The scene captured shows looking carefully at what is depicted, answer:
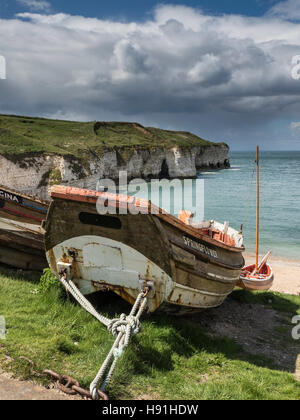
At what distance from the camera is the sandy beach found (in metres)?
16.4

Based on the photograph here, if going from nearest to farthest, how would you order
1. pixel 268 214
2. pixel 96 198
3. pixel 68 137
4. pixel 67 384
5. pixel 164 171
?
pixel 67 384, pixel 96 198, pixel 268 214, pixel 68 137, pixel 164 171

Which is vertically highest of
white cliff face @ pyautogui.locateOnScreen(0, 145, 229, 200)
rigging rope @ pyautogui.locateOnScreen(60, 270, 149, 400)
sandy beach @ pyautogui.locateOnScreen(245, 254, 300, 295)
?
white cliff face @ pyautogui.locateOnScreen(0, 145, 229, 200)

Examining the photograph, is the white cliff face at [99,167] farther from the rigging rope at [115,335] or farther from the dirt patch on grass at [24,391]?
the dirt patch on grass at [24,391]

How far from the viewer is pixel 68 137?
6406 centimetres

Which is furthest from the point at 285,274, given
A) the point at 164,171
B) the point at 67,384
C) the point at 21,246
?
the point at 164,171

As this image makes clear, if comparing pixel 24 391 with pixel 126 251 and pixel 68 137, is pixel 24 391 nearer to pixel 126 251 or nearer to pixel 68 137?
pixel 126 251

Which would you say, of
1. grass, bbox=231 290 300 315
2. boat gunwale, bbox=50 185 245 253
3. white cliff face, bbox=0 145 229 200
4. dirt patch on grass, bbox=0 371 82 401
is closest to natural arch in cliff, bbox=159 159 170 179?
white cliff face, bbox=0 145 229 200

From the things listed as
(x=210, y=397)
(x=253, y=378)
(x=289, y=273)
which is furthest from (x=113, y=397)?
(x=289, y=273)

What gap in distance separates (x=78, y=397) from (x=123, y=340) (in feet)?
3.66

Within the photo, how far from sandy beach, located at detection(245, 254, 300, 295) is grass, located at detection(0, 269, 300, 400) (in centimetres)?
1030

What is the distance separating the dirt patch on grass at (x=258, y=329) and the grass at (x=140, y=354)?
55 cm

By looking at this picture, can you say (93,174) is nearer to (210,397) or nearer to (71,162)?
(71,162)

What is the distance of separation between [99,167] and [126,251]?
1911 inches

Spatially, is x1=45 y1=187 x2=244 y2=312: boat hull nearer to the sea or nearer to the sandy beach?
the sandy beach
